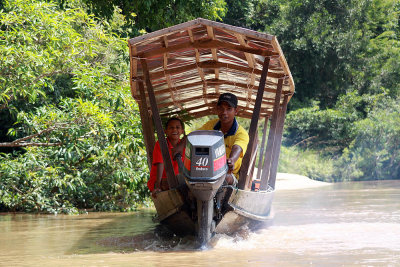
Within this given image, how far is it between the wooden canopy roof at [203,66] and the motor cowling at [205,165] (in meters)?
1.05

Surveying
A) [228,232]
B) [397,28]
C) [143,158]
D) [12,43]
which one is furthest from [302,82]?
[228,232]

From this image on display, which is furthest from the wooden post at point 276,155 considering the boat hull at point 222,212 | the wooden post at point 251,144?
the wooden post at point 251,144

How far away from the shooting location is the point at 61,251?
5.23 meters

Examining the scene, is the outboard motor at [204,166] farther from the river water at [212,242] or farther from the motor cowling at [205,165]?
the river water at [212,242]

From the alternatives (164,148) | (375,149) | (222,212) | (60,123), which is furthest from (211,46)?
(375,149)

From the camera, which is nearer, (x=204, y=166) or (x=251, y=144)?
(x=204, y=166)

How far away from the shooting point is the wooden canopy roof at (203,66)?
196 inches

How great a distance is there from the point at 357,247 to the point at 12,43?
213 inches

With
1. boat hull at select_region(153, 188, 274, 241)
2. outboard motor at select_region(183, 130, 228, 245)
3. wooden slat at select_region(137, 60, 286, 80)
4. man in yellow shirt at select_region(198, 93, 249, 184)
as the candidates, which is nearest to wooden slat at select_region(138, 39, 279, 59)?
man in yellow shirt at select_region(198, 93, 249, 184)

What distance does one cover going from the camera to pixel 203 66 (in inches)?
245

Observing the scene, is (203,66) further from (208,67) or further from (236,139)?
(236,139)

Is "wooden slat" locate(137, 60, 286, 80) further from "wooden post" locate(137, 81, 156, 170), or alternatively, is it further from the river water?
the river water

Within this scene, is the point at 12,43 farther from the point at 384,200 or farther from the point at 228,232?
the point at 384,200

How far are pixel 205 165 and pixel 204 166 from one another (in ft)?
0.04
